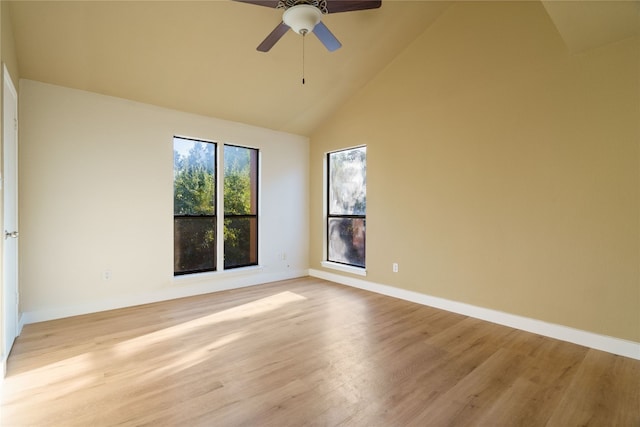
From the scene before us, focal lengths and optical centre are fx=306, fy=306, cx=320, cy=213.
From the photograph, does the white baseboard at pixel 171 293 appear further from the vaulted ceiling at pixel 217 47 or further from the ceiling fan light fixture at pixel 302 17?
the ceiling fan light fixture at pixel 302 17

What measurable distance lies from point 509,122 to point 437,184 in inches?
39.7

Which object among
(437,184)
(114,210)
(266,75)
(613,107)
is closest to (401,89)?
(437,184)

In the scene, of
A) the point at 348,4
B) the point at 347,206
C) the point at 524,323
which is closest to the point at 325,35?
the point at 348,4

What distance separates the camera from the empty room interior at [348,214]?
2.13 m

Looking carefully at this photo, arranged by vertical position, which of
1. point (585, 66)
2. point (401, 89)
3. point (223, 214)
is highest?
point (401, 89)

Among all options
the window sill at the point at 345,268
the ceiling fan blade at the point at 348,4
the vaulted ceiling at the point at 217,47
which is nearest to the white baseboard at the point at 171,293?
the window sill at the point at 345,268

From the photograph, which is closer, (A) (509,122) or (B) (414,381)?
(B) (414,381)

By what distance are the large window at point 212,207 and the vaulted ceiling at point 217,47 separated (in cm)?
62

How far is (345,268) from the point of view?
5.04 meters

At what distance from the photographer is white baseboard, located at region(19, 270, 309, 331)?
3334 millimetres

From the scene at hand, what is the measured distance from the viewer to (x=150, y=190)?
13.1ft

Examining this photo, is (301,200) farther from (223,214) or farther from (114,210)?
(114,210)

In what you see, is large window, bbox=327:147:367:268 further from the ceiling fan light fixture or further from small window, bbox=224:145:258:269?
the ceiling fan light fixture

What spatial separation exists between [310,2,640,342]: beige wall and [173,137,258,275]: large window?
2.02 m
